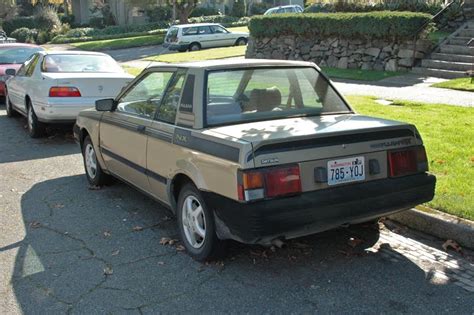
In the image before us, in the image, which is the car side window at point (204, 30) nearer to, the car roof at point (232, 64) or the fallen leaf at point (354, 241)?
the car roof at point (232, 64)

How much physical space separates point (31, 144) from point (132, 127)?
15.2ft

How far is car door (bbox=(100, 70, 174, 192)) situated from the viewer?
17.4ft

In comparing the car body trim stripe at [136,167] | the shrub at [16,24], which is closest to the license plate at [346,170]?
the car body trim stripe at [136,167]

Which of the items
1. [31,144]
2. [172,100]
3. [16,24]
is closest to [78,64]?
[31,144]

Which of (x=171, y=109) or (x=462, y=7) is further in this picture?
(x=462, y=7)

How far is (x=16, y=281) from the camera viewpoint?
4215mm

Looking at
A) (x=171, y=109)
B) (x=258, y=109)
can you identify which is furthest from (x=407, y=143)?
(x=171, y=109)

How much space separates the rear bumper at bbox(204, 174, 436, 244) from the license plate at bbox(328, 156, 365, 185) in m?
0.06

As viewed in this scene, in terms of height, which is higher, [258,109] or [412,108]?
[258,109]

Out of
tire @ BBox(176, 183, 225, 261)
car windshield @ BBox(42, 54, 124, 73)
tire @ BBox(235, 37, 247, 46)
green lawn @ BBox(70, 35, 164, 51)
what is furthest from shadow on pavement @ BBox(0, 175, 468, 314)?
green lawn @ BBox(70, 35, 164, 51)

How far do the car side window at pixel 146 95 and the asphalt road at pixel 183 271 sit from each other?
1071 millimetres

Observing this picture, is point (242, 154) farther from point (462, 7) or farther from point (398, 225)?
point (462, 7)

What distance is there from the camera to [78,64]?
388 inches

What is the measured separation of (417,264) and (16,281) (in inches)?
123
